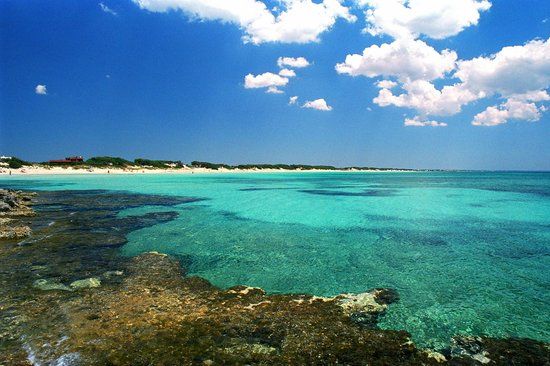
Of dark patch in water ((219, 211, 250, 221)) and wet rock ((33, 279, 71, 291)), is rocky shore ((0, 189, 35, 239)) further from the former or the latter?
dark patch in water ((219, 211, 250, 221))

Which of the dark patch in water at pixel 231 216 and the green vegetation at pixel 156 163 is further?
the green vegetation at pixel 156 163

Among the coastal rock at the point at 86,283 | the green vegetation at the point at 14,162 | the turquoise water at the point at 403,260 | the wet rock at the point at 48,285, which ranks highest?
the green vegetation at the point at 14,162

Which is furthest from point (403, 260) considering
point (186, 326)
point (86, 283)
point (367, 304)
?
point (86, 283)

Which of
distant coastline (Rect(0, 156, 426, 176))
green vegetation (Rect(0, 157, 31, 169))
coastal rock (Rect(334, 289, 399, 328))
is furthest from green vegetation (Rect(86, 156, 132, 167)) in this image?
coastal rock (Rect(334, 289, 399, 328))

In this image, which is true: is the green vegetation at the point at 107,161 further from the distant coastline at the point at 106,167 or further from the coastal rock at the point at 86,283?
the coastal rock at the point at 86,283

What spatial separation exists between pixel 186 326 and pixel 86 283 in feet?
13.9

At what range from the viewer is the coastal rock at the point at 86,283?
355 inches

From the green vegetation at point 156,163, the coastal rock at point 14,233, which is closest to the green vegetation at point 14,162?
the green vegetation at point 156,163

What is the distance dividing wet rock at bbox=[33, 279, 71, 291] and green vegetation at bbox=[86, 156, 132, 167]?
355 feet

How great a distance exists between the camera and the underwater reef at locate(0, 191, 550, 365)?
19.3 ft

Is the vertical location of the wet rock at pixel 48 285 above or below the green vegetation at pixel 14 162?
below

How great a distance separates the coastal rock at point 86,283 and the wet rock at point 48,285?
0.20m

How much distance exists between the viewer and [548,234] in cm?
1802

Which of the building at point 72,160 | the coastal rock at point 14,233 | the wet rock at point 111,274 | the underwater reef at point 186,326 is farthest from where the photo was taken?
the building at point 72,160
